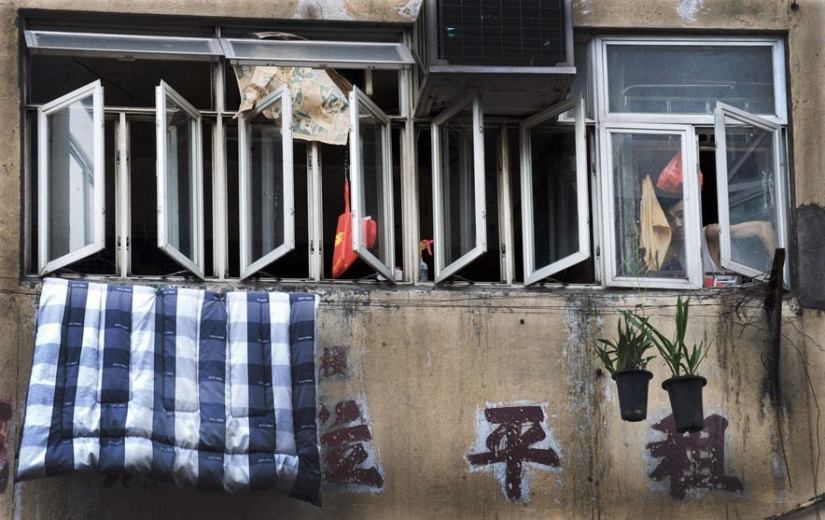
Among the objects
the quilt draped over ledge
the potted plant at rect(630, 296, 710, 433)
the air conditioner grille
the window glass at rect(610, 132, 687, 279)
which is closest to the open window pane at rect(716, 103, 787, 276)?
the window glass at rect(610, 132, 687, 279)

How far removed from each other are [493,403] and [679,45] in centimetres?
296

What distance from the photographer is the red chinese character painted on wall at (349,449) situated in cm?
975

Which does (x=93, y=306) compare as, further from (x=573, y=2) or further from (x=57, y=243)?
(x=573, y=2)

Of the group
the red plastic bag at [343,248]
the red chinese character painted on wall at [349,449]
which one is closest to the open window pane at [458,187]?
the red plastic bag at [343,248]

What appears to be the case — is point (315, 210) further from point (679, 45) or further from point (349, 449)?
point (679, 45)

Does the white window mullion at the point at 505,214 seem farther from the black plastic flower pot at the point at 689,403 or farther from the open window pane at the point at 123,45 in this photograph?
the open window pane at the point at 123,45

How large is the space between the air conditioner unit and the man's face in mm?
1160

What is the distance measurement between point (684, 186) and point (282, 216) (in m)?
2.76

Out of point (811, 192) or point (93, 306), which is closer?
point (93, 306)

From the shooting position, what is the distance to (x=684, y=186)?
A: 1066cm

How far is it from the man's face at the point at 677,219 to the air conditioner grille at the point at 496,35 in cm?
133

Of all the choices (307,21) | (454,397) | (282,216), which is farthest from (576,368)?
(307,21)

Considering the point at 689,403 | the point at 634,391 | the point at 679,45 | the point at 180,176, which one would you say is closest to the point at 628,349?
the point at 634,391

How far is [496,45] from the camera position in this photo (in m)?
10.2
